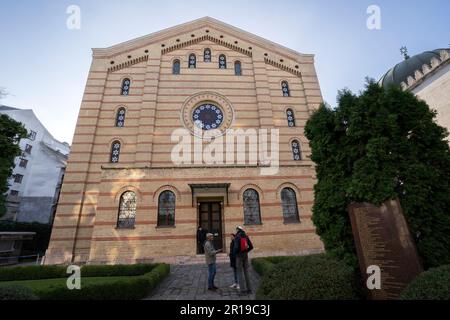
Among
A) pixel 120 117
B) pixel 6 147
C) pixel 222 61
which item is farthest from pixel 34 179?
pixel 222 61

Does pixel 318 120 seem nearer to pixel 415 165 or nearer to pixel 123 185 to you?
pixel 415 165

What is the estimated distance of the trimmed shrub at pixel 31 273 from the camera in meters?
9.48

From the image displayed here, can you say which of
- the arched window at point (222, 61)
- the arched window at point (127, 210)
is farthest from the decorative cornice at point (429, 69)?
the arched window at point (127, 210)

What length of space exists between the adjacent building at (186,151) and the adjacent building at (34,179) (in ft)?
48.4

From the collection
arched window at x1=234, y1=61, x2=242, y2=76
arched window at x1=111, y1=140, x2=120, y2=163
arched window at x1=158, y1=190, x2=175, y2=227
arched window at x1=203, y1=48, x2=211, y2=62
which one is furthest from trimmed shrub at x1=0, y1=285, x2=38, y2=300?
arched window at x1=203, y1=48, x2=211, y2=62

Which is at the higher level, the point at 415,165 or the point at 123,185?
the point at 123,185

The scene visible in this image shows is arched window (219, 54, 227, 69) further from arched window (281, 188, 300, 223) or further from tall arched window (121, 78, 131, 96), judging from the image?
arched window (281, 188, 300, 223)

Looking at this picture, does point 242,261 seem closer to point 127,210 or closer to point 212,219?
point 212,219

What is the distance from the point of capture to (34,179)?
28.5 metres

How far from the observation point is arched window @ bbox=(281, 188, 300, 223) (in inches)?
529

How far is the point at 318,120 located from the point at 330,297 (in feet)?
15.1

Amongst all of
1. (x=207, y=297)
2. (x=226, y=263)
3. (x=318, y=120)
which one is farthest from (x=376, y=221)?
(x=226, y=263)
